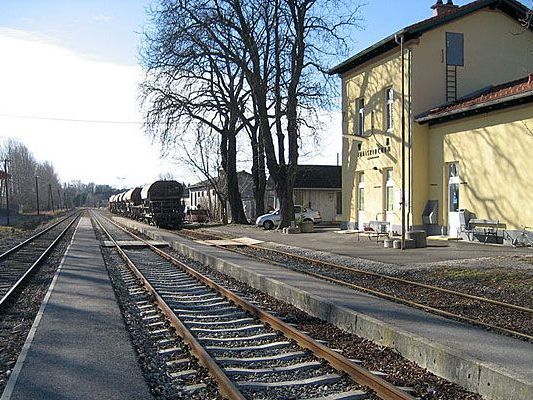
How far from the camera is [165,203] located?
44.3 m

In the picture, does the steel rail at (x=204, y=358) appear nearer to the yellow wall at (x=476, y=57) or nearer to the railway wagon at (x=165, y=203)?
the yellow wall at (x=476, y=57)

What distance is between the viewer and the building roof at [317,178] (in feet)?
160

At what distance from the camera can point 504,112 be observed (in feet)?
66.4

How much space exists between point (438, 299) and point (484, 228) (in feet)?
35.7

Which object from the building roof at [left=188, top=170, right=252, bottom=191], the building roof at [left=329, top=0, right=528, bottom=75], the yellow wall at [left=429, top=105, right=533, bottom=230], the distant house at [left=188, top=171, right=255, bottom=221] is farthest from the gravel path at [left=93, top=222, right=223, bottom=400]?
the distant house at [left=188, top=171, right=255, bottom=221]

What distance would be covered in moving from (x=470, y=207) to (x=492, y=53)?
7.84 metres

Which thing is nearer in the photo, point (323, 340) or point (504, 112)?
point (323, 340)

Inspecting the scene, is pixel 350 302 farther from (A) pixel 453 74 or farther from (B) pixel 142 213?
(B) pixel 142 213

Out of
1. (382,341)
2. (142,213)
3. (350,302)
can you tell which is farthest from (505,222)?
(142,213)

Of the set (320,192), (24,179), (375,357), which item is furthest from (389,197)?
(24,179)

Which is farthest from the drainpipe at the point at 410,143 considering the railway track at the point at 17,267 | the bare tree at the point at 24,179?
the bare tree at the point at 24,179

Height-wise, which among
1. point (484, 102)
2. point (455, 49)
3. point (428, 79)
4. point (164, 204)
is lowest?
point (164, 204)

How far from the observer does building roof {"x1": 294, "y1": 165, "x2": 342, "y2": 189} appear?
160 ft

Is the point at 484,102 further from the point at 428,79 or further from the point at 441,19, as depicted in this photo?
the point at 441,19
